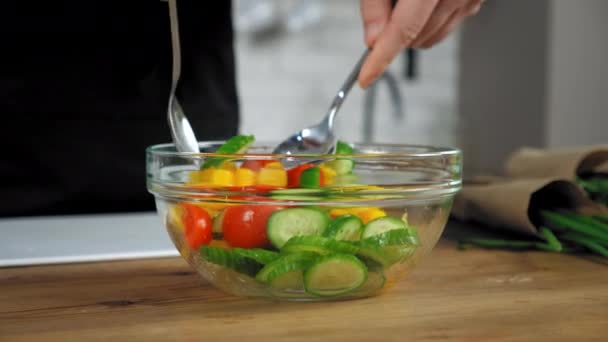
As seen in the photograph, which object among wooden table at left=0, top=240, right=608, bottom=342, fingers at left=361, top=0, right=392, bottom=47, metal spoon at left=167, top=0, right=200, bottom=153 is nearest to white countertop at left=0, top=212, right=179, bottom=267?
wooden table at left=0, top=240, right=608, bottom=342

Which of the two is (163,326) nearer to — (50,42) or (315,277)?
(315,277)

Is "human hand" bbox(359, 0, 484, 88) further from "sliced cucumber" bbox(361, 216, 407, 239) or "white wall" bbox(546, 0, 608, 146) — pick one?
"white wall" bbox(546, 0, 608, 146)

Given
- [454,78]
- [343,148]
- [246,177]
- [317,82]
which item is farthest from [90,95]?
[454,78]

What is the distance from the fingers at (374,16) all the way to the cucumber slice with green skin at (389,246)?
409 mm

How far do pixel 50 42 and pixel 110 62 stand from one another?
0.12 m

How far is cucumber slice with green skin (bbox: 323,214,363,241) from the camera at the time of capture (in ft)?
2.06

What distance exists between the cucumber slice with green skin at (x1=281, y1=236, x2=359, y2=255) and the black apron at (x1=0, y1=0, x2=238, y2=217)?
0.95 metres

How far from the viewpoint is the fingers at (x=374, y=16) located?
3.28ft

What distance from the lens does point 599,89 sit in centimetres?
315

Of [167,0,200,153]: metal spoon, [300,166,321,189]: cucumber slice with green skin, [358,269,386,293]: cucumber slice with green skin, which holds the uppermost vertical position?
[167,0,200,153]: metal spoon

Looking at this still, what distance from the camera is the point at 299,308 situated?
26.6 inches

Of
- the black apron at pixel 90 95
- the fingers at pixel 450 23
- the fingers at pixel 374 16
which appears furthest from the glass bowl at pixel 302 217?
the black apron at pixel 90 95

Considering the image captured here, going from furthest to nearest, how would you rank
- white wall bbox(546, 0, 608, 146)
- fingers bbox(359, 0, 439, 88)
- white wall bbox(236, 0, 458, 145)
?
1. white wall bbox(236, 0, 458, 145)
2. white wall bbox(546, 0, 608, 146)
3. fingers bbox(359, 0, 439, 88)

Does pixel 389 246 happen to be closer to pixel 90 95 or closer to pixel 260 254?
pixel 260 254
